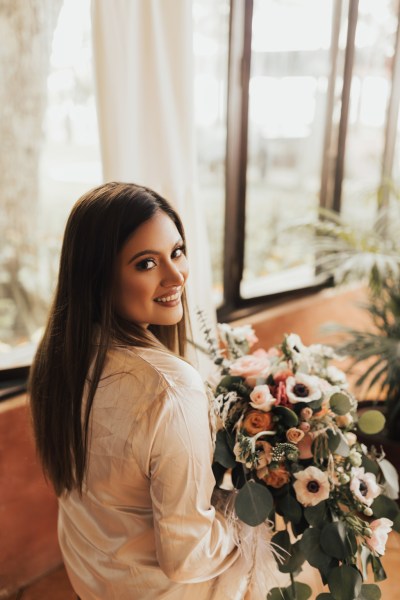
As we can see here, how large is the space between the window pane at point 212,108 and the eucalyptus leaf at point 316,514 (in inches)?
52.1

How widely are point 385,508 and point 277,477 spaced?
326 millimetres

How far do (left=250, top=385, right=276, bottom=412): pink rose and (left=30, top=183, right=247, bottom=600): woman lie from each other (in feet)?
0.57

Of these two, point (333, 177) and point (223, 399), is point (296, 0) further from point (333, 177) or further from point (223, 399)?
point (223, 399)

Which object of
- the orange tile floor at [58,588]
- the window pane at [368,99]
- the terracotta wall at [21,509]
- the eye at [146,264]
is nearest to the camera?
the eye at [146,264]

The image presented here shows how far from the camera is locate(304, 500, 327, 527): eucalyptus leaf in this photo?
1.23 m

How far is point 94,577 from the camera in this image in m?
1.21

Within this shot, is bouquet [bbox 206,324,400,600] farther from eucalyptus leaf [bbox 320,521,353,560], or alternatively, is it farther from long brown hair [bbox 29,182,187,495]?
long brown hair [bbox 29,182,187,495]

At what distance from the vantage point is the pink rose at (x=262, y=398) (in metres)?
1.21

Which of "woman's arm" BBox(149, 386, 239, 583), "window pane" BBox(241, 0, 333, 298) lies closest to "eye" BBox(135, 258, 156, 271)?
"woman's arm" BBox(149, 386, 239, 583)

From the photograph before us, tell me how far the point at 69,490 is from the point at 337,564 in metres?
0.62

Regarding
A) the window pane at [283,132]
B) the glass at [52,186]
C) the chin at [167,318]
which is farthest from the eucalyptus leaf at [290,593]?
the window pane at [283,132]

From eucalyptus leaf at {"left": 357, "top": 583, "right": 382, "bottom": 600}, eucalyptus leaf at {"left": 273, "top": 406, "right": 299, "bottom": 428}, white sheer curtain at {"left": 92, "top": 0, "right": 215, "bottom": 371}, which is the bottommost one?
eucalyptus leaf at {"left": 357, "top": 583, "right": 382, "bottom": 600}

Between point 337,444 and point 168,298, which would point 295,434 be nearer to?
point 337,444

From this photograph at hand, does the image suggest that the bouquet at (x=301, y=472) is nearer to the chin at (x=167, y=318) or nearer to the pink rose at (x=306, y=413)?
the pink rose at (x=306, y=413)
